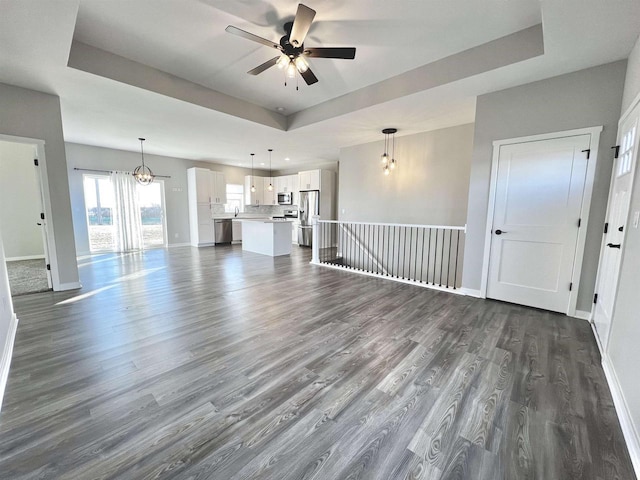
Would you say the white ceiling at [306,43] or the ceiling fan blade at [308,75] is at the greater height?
the white ceiling at [306,43]

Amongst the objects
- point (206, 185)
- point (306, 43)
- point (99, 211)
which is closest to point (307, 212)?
point (206, 185)

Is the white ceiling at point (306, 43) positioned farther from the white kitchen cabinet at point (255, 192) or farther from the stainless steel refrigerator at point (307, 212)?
the white kitchen cabinet at point (255, 192)

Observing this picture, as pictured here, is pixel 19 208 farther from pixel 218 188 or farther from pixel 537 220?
pixel 537 220

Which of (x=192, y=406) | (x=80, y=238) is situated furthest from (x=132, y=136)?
(x=192, y=406)

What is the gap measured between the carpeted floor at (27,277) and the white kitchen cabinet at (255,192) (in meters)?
5.63

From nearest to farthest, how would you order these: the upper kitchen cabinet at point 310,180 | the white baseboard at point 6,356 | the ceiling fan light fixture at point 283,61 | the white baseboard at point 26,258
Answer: the white baseboard at point 6,356 → the ceiling fan light fixture at point 283,61 → the white baseboard at point 26,258 → the upper kitchen cabinet at point 310,180

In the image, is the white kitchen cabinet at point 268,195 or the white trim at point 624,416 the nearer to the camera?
the white trim at point 624,416

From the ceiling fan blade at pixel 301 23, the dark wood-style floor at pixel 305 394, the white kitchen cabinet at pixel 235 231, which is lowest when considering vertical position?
the dark wood-style floor at pixel 305 394

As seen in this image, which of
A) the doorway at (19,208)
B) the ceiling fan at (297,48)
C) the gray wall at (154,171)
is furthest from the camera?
the gray wall at (154,171)

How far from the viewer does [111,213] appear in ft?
23.1

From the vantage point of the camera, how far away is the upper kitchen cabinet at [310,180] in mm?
8109

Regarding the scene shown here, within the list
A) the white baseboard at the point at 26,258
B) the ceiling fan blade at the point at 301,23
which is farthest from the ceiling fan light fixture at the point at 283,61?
the white baseboard at the point at 26,258

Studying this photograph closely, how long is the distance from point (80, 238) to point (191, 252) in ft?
8.21

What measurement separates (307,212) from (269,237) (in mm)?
2062
